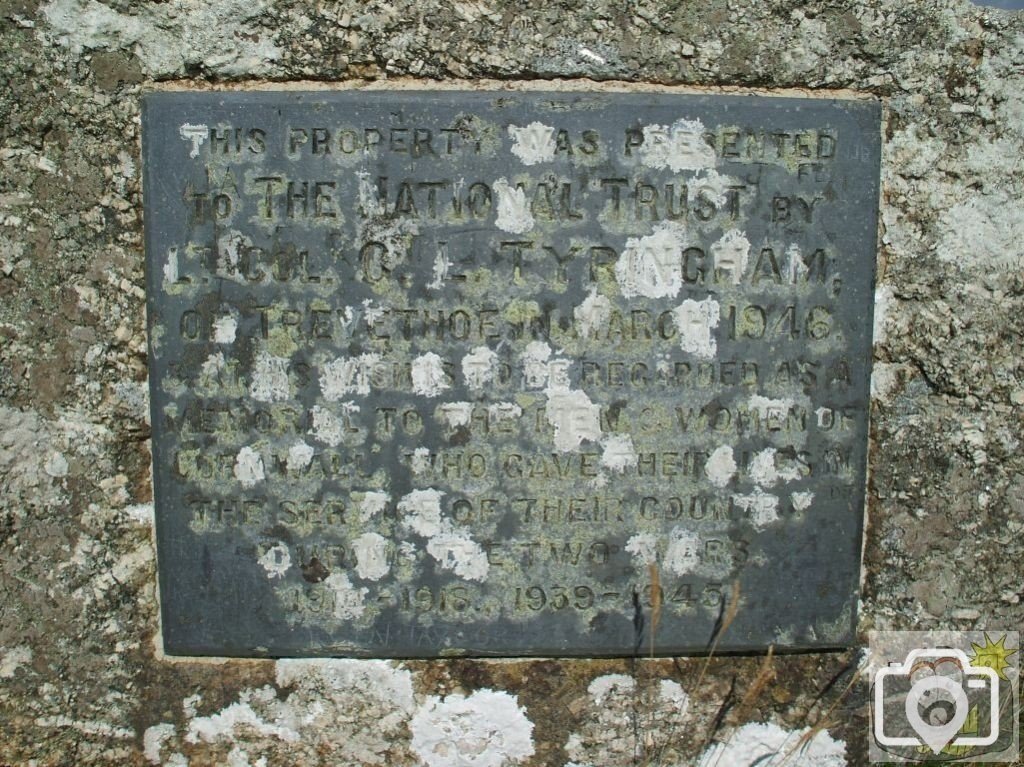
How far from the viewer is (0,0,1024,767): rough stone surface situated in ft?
5.82

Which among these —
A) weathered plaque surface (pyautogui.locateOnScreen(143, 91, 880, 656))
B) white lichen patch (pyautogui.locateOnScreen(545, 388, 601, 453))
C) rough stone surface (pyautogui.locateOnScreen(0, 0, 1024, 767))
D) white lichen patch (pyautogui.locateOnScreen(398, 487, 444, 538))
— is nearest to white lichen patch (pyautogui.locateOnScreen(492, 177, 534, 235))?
weathered plaque surface (pyautogui.locateOnScreen(143, 91, 880, 656))

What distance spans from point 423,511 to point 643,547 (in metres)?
0.48

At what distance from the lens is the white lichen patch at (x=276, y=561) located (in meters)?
1.85

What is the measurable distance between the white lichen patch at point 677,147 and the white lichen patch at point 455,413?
627 millimetres

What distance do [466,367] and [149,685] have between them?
98cm

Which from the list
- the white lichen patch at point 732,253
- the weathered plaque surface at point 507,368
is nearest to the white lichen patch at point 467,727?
the weathered plaque surface at point 507,368

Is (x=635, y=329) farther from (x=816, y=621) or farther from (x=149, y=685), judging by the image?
(x=149, y=685)

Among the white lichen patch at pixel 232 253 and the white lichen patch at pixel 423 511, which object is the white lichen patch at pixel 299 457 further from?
the white lichen patch at pixel 232 253

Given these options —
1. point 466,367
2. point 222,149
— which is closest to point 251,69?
point 222,149

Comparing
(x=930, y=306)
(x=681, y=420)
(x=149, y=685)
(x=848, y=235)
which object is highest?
(x=848, y=235)

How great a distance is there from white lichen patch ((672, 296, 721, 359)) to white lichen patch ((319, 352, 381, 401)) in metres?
0.64

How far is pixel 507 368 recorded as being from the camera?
5.95 ft

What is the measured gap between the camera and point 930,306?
1853 millimetres

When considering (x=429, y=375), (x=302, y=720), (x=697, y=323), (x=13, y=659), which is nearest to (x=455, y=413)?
(x=429, y=375)
